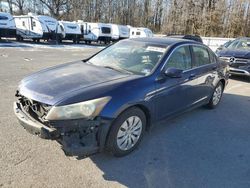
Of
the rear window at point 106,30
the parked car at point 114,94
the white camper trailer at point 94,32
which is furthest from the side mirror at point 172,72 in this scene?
the rear window at point 106,30

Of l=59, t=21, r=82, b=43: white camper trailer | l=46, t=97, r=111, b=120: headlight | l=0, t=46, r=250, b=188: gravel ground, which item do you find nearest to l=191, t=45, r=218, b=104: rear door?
l=0, t=46, r=250, b=188: gravel ground

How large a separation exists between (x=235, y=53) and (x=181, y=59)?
5.62 m

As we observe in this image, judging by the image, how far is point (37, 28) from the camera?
71.7ft

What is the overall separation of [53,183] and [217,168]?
2.07 meters

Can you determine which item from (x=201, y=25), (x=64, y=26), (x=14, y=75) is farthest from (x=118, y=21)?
(x=14, y=75)

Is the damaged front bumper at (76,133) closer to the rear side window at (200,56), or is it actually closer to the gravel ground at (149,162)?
the gravel ground at (149,162)

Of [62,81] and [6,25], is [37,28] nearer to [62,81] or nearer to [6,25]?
[6,25]

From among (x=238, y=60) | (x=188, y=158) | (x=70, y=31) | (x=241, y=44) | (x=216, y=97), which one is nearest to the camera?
(x=188, y=158)

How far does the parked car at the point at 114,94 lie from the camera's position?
9.41ft

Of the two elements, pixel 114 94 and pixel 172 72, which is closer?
pixel 114 94

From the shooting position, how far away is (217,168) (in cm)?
332

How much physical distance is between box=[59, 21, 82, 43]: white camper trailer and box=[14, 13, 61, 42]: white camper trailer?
901 mm

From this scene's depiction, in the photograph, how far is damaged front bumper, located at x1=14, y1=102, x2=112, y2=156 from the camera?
2.82 m

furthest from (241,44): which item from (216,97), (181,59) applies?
(181,59)
